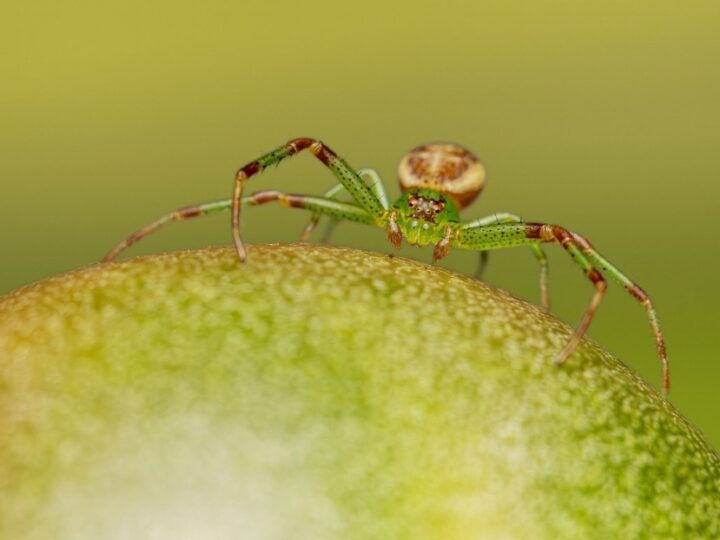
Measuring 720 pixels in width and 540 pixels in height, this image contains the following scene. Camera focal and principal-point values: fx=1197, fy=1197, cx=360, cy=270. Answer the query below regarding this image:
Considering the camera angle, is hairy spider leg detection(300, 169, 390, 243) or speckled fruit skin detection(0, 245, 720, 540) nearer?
speckled fruit skin detection(0, 245, 720, 540)

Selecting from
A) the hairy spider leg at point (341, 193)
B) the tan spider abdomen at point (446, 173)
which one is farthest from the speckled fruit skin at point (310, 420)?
the tan spider abdomen at point (446, 173)

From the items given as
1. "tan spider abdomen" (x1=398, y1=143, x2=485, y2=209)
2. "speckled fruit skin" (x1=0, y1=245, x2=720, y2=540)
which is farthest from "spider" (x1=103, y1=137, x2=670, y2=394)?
"speckled fruit skin" (x1=0, y1=245, x2=720, y2=540)

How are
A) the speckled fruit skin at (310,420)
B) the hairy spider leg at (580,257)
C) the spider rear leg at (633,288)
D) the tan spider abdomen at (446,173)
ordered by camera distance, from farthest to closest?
the tan spider abdomen at (446,173) < the spider rear leg at (633,288) < the hairy spider leg at (580,257) < the speckled fruit skin at (310,420)

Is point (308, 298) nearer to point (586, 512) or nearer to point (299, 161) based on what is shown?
point (586, 512)

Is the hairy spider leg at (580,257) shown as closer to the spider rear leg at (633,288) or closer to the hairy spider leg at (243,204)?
the spider rear leg at (633,288)

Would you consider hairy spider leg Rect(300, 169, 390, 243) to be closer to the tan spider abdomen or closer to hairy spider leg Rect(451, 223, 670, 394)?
the tan spider abdomen

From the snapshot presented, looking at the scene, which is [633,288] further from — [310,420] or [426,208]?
[310,420]

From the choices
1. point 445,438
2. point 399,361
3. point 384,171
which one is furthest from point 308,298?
point 384,171

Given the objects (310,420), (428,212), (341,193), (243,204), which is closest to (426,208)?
(428,212)
